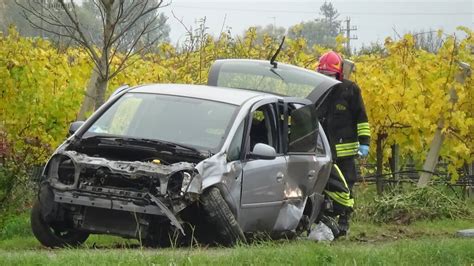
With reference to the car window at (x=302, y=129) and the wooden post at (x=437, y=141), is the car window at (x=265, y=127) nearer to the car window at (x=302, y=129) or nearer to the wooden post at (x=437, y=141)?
the car window at (x=302, y=129)

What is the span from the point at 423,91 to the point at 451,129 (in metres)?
0.80

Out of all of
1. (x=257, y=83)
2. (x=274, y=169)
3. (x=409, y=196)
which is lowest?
(x=409, y=196)

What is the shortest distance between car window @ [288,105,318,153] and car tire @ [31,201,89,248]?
8.05 feet

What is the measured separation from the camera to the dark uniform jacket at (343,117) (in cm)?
1129

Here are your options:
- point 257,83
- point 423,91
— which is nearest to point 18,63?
point 257,83

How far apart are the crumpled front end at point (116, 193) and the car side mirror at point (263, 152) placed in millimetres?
1032

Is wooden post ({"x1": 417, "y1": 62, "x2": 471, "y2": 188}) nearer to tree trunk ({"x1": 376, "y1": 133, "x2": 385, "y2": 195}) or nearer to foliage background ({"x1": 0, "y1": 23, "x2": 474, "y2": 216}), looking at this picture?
foliage background ({"x1": 0, "y1": 23, "x2": 474, "y2": 216})

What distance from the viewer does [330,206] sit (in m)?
11.3

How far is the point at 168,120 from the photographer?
9320mm

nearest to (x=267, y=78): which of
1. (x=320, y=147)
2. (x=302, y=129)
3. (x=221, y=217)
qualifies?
(x=320, y=147)

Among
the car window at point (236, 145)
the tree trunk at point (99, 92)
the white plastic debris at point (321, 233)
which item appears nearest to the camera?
the car window at point (236, 145)

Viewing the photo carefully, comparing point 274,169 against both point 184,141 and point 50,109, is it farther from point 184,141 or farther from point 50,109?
point 50,109

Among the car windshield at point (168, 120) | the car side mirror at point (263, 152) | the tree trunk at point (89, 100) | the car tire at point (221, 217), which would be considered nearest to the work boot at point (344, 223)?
the car side mirror at point (263, 152)

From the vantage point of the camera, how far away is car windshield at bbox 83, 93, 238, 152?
29.7 ft
